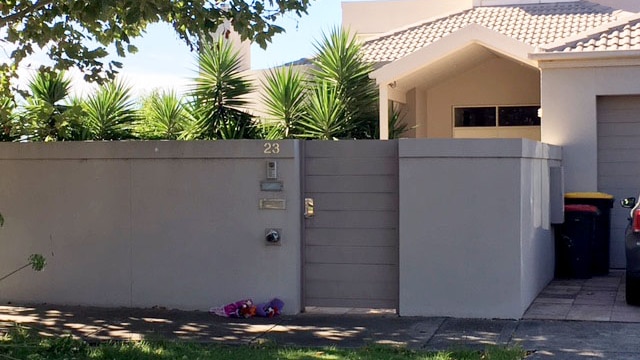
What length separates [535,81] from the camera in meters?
18.5

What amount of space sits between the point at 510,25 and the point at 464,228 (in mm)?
9437

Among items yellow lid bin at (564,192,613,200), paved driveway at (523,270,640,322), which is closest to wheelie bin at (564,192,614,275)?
yellow lid bin at (564,192,613,200)

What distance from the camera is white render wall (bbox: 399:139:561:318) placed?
392 inches

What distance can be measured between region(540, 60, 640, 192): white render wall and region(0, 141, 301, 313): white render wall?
18.2 feet

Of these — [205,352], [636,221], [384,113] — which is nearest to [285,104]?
[384,113]

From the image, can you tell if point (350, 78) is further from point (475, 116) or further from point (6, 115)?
point (6, 115)

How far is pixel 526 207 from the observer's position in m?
10.3

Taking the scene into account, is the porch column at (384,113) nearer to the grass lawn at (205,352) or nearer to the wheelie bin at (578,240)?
the wheelie bin at (578,240)

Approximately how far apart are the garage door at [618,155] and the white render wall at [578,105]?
0.69 ft

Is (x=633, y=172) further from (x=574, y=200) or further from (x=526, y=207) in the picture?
(x=526, y=207)

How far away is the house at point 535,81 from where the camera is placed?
14.0 m

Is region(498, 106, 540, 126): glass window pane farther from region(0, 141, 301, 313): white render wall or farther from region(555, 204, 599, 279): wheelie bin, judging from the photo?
region(0, 141, 301, 313): white render wall

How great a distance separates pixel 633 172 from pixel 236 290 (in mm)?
7007

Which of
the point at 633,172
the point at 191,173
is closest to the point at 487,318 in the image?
the point at 191,173
